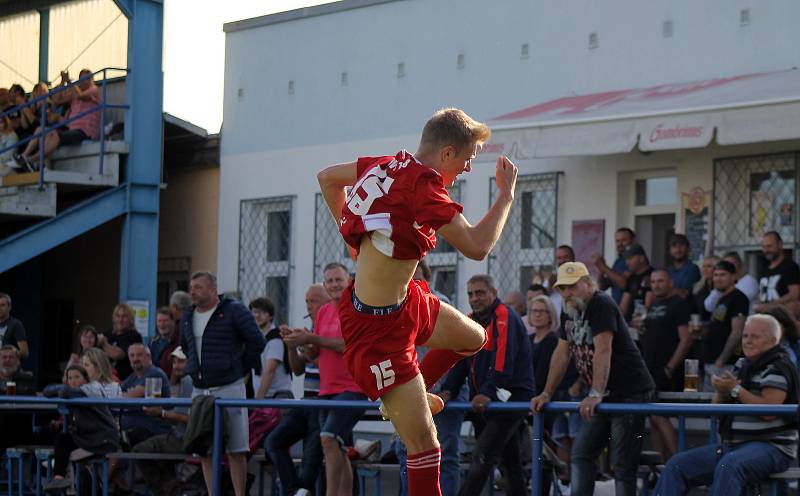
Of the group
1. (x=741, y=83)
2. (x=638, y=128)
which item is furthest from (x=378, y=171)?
(x=741, y=83)

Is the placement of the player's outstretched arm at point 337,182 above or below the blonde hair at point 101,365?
above

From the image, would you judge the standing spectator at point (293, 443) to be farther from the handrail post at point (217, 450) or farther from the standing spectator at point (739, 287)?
the standing spectator at point (739, 287)

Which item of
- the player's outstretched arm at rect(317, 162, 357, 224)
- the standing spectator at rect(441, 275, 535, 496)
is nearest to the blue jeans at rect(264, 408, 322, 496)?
the standing spectator at rect(441, 275, 535, 496)

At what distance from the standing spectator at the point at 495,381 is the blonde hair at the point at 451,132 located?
301cm

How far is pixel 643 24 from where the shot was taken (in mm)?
15438

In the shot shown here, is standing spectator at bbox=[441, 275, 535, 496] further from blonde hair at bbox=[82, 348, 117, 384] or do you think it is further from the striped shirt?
blonde hair at bbox=[82, 348, 117, 384]

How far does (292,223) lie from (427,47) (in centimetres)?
315

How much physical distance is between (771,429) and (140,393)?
6053mm

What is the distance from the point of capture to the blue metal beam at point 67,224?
17.8 metres

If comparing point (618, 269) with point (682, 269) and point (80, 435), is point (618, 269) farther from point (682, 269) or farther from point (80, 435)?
point (80, 435)

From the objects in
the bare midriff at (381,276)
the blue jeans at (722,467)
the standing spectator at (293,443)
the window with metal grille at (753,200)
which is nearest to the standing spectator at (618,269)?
the window with metal grille at (753,200)

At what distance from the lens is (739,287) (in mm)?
12531

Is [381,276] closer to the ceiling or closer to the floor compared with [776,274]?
closer to the floor

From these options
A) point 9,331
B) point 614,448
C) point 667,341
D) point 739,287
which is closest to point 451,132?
point 614,448
